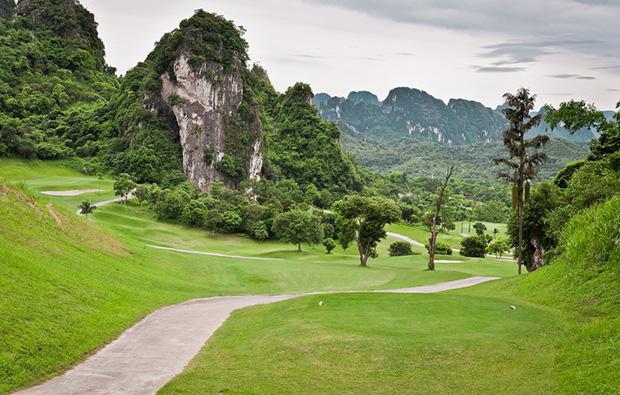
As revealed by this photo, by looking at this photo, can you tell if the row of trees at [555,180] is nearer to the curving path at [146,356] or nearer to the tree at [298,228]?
the curving path at [146,356]

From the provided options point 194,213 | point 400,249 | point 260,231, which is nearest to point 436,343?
point 400,249

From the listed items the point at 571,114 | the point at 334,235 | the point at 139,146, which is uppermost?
the point at 139,146

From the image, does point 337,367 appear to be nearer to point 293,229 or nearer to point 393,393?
point 393,393

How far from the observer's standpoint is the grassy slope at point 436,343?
10.1 meters

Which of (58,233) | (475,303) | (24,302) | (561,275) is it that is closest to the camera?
(24,302)

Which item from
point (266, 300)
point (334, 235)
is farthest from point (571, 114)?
point (334, 235)

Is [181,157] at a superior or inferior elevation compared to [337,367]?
superior

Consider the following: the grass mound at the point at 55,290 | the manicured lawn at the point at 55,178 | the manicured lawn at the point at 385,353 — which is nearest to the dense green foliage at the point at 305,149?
the manicured lawn at the point at 55,178

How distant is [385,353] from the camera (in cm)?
1162

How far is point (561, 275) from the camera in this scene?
774 inches

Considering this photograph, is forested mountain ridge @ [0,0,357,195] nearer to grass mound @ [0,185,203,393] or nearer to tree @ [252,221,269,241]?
tree @ [252,221,269,241]

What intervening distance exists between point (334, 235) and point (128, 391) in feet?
240

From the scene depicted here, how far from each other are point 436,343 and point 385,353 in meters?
1.31

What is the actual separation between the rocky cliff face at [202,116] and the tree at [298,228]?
58929 mm
